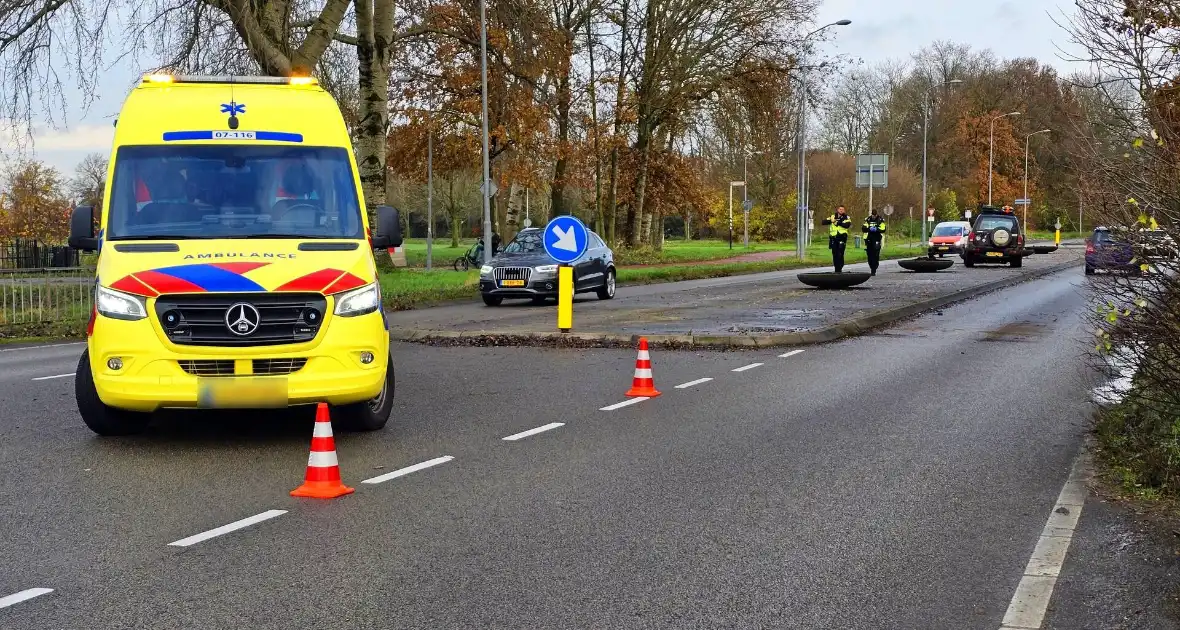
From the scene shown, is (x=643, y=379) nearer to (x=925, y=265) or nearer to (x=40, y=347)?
(x=40, y=347)

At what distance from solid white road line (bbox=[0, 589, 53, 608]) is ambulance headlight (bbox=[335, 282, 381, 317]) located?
3.30 m

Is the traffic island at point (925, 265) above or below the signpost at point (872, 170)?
below

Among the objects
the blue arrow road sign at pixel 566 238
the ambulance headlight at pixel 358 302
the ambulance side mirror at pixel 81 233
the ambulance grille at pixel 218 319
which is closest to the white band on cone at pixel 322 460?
the ambulance grille at pixel 218 319

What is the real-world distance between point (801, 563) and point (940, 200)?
8148 centimetres

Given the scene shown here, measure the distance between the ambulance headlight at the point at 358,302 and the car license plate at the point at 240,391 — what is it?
23.7 inches

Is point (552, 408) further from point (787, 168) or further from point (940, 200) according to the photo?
point (940, 200)

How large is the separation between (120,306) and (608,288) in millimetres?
17452

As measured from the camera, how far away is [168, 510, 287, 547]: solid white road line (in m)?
5.54

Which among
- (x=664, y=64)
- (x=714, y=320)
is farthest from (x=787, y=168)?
(x=714, y=320)


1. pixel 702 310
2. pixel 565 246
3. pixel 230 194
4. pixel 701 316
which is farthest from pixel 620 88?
pixel 230 194

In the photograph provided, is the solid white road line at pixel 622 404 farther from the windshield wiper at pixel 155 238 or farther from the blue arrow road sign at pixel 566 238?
the blue arrow road sign at pixel 566 238

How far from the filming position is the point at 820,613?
4.54 m

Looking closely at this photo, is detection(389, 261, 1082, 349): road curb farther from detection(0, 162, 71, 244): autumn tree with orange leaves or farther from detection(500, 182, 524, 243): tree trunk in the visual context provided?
detection(0, 162, 71, 244): autumn tree with orange leaves

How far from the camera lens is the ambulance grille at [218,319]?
297 inches
